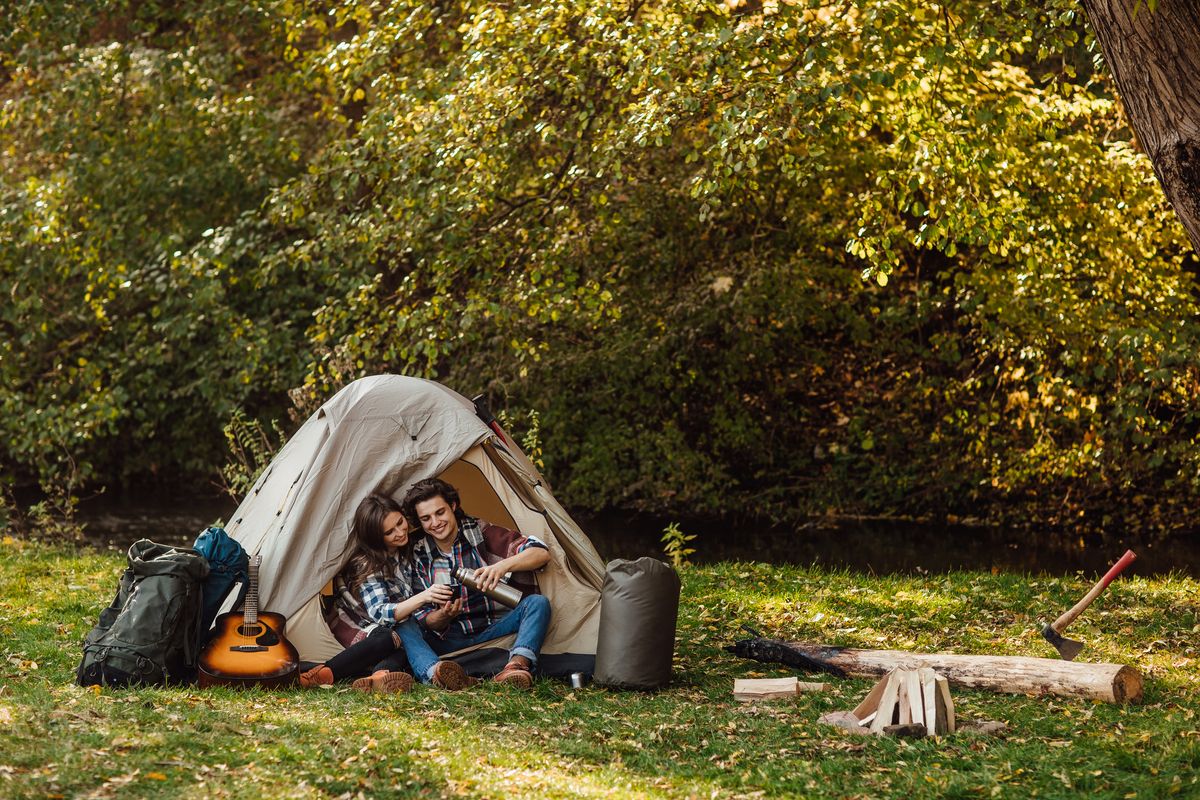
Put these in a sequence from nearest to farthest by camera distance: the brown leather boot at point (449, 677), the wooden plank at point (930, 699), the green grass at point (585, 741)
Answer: the green grass at point (585, 741), the wooden plank at point (930, 699), the brown leather boot at point (449, 677)

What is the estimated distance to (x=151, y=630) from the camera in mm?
5504

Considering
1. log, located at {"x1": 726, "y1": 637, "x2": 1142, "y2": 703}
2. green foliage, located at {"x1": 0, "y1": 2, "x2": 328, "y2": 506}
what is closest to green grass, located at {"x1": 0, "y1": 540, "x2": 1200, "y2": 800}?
log, located at {"x1": 726, "y1": 637, "x2": 1142, "y2": 703}

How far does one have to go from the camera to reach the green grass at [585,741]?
4133mm

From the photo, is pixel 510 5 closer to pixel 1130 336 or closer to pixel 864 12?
pixel 864 12

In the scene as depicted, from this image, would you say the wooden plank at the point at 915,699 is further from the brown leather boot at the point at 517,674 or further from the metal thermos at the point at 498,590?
the metal thermos at the point at 498,590

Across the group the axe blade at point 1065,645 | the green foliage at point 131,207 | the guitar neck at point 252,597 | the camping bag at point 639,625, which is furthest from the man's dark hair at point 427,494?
the green foliage at point 131,207

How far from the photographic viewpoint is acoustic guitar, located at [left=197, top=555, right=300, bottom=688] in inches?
223

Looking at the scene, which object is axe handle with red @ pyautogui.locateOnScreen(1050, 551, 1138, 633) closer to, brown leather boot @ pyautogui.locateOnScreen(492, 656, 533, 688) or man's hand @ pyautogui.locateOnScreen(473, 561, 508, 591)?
brown leather boot @ pyautogui.locateOnScreen(492, 656, 533, 688)

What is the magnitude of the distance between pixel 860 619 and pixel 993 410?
5964 mm

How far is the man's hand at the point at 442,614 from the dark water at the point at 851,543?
17.1 ft

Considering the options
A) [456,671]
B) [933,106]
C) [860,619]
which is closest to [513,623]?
[456,671]

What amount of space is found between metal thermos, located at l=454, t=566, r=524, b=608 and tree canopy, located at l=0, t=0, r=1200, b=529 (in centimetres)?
291

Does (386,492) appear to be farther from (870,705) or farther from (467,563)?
(870,705)

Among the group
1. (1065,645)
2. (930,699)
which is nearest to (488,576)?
(930,699)
